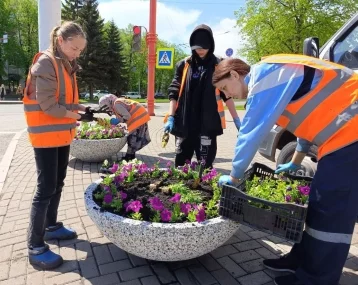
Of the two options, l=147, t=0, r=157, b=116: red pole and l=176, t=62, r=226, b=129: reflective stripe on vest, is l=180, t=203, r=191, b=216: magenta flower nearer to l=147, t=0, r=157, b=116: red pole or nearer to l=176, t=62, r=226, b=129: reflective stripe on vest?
l=176, t=62, r=226, b=129: reflective stripe on vest

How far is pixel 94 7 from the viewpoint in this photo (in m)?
36.0

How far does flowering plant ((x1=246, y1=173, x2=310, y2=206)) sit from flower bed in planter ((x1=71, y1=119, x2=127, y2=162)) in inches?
130

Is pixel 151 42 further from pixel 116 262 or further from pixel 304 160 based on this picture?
pixel 116 262

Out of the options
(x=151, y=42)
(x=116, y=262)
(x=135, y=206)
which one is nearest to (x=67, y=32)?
(x=135, y=206)

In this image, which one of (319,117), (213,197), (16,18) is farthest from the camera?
(16,18)

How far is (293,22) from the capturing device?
70.5ft

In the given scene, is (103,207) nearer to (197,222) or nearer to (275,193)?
(197,222)

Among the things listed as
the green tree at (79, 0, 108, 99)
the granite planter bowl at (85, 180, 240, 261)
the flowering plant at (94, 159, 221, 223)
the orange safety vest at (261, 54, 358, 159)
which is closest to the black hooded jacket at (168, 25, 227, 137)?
the flowering plant at (94, 159, 221, 223)

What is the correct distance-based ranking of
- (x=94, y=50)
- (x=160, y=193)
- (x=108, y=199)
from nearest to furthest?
(x=108, y=199), (x=160, y=193), (x=94, y=50)

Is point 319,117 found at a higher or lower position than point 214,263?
higher

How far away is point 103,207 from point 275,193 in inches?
52.1

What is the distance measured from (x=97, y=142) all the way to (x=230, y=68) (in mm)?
3678

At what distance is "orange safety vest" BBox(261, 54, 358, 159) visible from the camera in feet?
6.54

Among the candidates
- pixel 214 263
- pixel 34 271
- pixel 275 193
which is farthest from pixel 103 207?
pixel 275 193
